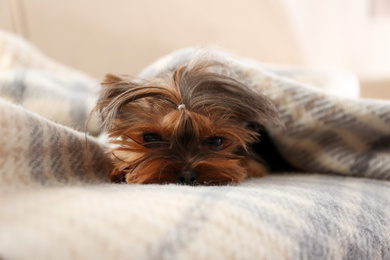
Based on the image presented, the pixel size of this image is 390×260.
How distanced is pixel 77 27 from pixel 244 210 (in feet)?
5.45

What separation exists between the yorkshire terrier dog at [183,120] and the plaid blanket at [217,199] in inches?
3.9

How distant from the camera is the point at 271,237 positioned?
1.92 feet

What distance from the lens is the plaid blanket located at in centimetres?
48

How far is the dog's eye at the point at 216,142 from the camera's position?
114 cm

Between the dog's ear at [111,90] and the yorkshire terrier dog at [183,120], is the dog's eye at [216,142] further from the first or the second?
the dog's ear at [111,90]

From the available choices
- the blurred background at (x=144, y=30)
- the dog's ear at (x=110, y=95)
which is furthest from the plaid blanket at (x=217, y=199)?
the blurred background at (x=144, y=30)

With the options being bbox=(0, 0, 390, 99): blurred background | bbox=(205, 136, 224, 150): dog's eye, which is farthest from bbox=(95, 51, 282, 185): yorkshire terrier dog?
bbox=(0, 0, 390, 99): blurred background

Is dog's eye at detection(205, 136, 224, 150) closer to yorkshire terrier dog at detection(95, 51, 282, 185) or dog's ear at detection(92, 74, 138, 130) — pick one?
yorkshire terrier dog at detection(95, 51, 282, 185)

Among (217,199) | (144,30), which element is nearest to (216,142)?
(217,199)

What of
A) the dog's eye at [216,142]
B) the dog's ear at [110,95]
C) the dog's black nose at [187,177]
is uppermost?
the dog's ear at [110,95]

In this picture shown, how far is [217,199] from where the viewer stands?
2.10 feet

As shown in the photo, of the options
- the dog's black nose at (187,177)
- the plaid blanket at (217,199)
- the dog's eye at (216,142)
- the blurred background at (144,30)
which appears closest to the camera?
Result: the plaid blanket at (217,199)

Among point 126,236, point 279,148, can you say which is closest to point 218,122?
point 279,148

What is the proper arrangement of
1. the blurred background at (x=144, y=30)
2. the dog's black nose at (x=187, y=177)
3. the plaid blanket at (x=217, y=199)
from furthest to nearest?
the blurred background at (x=144, y=30)
the dog's black nose at (x=187, y=177)
the plaid blanket at (x=217, y=199)
